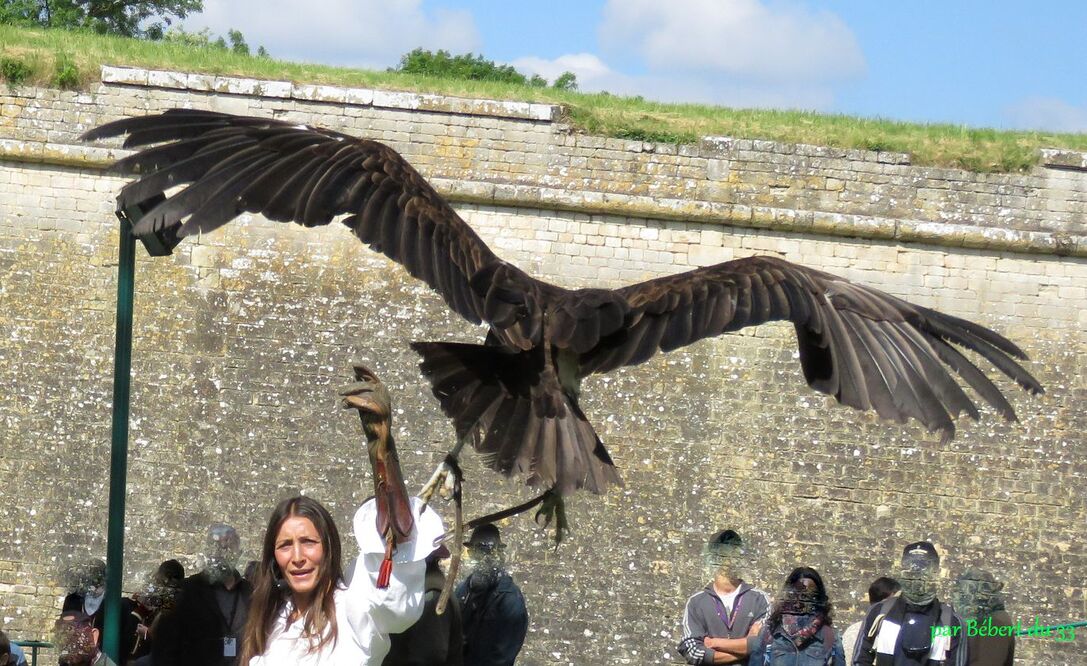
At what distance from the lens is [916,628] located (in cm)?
659

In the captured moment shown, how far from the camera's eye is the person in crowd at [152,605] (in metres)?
6.93

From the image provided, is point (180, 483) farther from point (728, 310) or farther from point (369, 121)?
point (728, 310)

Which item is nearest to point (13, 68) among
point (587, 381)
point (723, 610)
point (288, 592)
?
point (587, 381)

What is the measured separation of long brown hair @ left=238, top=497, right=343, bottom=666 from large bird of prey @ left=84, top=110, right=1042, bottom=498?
3.86ft

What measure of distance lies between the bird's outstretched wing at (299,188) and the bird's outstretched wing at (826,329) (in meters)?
0.50

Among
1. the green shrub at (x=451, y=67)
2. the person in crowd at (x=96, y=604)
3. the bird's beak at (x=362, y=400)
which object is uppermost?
the green shrub at (x=451, y=67)

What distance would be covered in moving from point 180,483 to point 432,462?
2.17m

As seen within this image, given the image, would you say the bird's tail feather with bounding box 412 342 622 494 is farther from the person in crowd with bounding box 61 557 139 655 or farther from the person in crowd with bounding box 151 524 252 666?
the person in crowd with bounding box 61 557 139 655

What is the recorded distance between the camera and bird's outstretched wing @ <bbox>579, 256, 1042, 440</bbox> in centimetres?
477

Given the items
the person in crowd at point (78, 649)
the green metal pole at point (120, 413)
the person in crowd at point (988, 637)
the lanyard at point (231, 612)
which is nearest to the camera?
the green metal pole at point (120, 413)

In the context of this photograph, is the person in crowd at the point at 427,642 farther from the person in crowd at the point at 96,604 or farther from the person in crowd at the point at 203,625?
the person in crowd at the point at 96,604

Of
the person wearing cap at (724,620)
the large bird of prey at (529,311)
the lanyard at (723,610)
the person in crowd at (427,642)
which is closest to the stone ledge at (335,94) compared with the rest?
the person wearing cap at (724,620)

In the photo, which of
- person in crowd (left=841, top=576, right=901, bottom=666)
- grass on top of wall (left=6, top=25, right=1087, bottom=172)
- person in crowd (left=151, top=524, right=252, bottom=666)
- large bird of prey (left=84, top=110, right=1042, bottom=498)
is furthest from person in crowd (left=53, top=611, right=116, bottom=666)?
grass on top of wall (left=6, top=25, right=1087, bottom=172)

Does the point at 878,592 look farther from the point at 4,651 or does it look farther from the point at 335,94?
the point at 335,94
